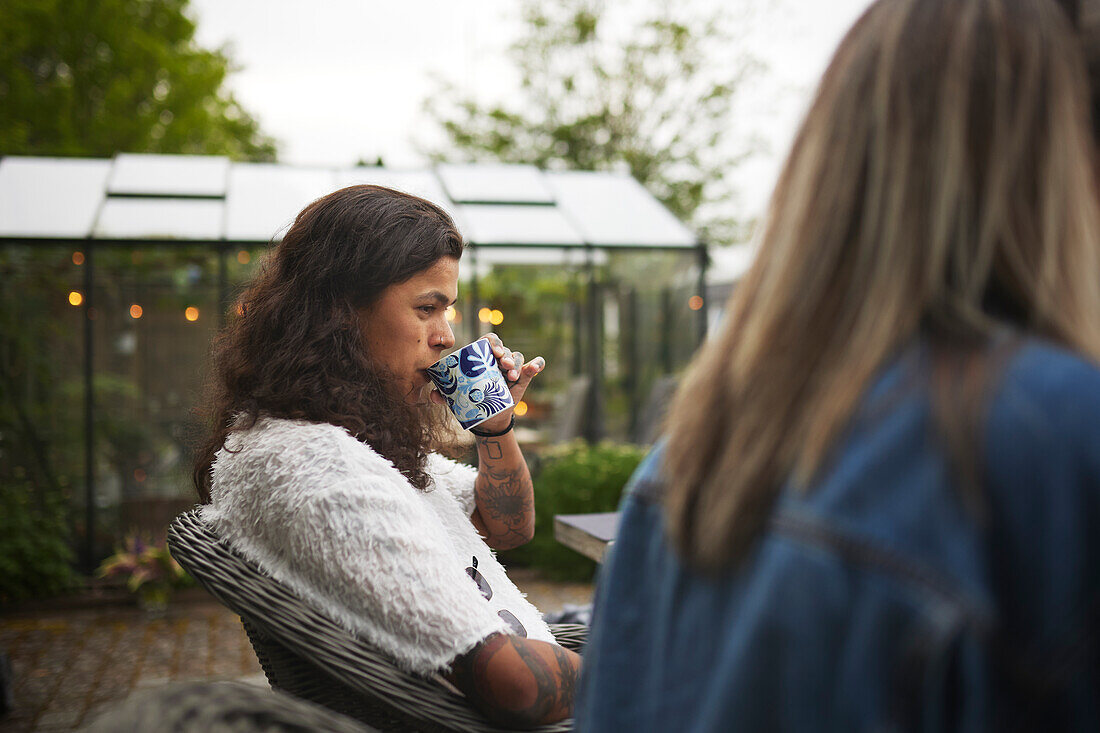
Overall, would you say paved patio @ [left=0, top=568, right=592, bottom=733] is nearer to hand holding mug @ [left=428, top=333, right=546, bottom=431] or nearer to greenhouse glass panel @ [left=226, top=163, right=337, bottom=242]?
hand holding mug @ [left=428, top=333, right=546, bottom=431]

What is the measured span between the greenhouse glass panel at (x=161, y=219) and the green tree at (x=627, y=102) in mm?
8922

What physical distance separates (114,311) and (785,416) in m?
7.38

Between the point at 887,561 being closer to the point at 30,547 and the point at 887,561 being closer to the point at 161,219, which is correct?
the point at 30,547

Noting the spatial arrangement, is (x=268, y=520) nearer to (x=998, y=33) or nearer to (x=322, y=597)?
(x=322, y=597)

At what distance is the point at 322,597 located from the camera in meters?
1.31

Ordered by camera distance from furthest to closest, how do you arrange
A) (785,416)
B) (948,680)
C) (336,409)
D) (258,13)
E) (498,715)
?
1. (258,13)
2. (336,409)
3. (498,715)
4. (785,416)
5. (948,680)

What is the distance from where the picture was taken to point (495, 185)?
798cm

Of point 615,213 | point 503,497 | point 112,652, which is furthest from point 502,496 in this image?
point 615,213

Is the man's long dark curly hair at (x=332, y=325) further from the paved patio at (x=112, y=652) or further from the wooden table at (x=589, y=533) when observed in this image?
the paved patio at (x=112, y=652)

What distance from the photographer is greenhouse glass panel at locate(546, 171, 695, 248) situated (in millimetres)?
7359

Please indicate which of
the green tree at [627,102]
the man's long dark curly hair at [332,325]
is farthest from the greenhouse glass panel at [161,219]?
the green tree at [627,102]

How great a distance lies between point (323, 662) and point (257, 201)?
641cm

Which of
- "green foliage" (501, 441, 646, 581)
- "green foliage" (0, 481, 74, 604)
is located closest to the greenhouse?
"green foliage" (0, 481, 74, 604)

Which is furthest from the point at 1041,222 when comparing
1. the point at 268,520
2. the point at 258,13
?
the point at 258,13
